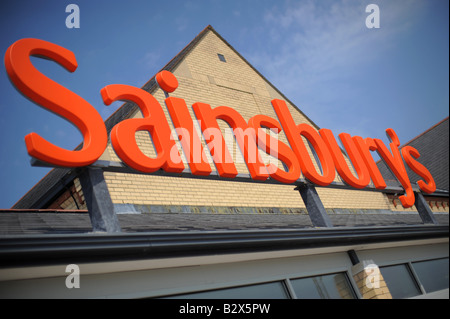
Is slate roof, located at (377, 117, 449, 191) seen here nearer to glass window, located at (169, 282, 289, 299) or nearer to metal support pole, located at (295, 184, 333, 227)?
metal support pole, located at (295, 184, 333, 227)

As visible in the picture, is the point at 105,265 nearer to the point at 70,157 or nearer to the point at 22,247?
the point at 22,247

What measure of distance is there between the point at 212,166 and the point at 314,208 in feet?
11.4

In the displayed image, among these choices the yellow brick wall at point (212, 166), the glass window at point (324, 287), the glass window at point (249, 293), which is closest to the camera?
the glass window at point (249, 293)

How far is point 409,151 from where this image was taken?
1127 centimetres

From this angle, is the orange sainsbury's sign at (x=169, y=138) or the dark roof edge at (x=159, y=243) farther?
the orange sainsbury's sign at (x=169, y=138)

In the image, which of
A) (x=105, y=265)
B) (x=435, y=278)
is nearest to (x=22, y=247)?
(x=105, y=265)

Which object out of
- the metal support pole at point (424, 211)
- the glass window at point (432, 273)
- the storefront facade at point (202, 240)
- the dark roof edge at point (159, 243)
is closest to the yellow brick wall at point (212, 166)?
the storefront facade at point (202, 240)

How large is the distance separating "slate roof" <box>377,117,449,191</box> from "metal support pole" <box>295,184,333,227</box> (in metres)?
13.1

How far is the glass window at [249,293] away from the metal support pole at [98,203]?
1.35 m

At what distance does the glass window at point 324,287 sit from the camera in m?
6.41

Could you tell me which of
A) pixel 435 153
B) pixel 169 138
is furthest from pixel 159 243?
pixel 435 153

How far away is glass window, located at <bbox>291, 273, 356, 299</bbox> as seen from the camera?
252 inches

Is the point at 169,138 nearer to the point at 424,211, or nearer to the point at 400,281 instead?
the point at 400,281

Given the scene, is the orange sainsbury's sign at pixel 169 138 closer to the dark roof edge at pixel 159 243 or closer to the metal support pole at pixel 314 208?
the metal support pole at pixel 314 208
